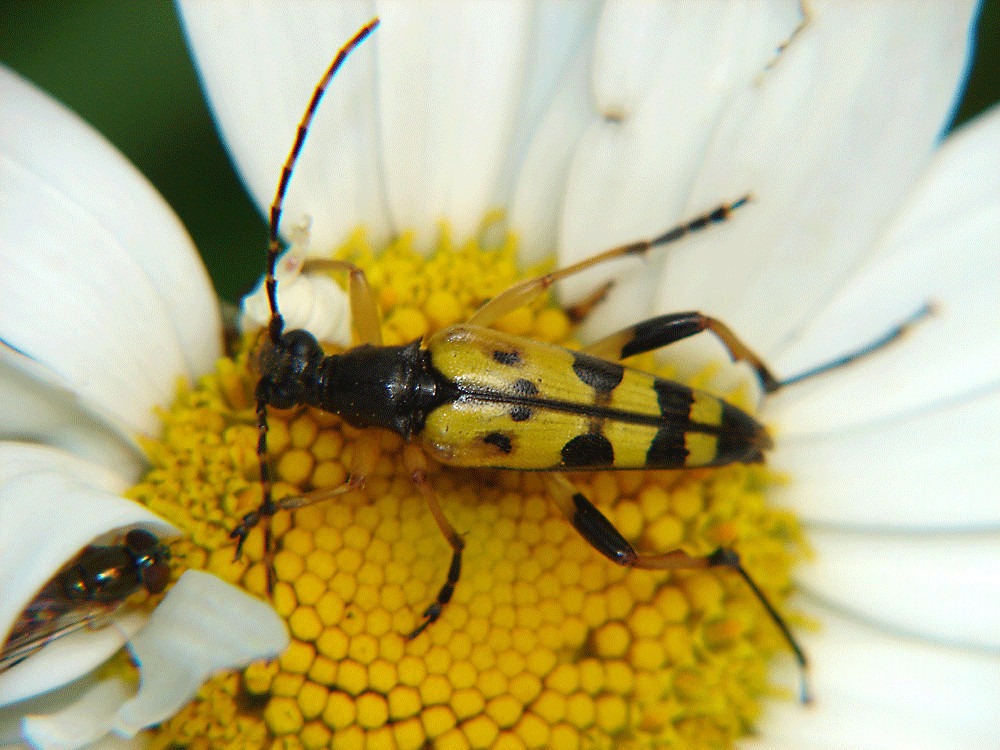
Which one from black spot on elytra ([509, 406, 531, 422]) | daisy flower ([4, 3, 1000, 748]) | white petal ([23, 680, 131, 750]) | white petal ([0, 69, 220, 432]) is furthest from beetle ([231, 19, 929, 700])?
white petal ([23, 680, 131, 750])

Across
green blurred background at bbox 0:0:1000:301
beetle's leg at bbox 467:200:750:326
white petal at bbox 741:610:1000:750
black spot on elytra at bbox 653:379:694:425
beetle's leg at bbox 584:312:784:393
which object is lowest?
white petal at bbox 741:610:1000:750

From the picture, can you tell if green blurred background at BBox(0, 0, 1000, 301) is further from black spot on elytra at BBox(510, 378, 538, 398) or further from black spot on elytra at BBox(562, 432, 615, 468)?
black spot on elytra at BBox(562, 432, 615, 468)

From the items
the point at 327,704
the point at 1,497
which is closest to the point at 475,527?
the point at 327,704

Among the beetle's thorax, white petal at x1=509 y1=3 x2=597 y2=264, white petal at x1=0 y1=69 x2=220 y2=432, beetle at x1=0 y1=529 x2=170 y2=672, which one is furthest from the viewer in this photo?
white petal at x1=509 y1=3 x2=597 y2=264

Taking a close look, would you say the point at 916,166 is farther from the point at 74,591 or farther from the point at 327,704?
the point at 74,591

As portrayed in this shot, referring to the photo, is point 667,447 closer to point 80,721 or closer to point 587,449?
point 587,449

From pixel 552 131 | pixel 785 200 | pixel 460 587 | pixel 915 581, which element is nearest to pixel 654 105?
pixel 552 131
